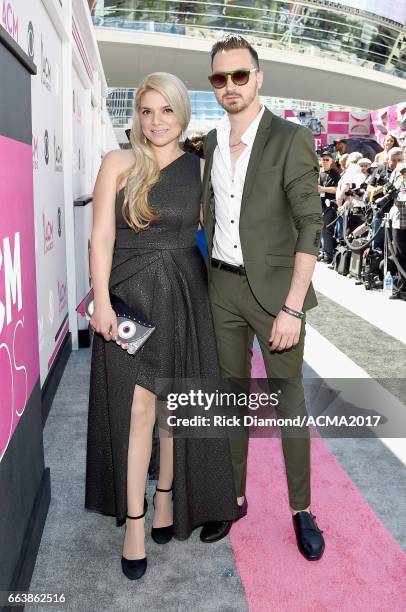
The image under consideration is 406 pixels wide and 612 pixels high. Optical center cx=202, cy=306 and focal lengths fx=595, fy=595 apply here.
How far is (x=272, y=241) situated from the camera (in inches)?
82.4

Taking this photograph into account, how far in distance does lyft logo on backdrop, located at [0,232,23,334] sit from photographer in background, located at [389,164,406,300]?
5.59 m

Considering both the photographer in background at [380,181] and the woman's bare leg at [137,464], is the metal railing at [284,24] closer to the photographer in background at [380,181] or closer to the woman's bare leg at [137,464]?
the photographer in background at [380,181]

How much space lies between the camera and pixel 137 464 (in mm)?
2117

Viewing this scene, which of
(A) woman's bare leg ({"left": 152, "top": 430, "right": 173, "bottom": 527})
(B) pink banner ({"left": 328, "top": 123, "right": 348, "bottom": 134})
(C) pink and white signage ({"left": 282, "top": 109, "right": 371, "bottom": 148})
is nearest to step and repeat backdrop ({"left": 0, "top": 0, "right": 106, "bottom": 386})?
(A) woman's bare leg ({"left": 152, "top": 430, "right": 173, "bottom": 527})

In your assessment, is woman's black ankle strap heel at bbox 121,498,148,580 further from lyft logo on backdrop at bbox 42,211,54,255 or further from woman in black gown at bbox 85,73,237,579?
lyft logo on backdrop at bbox 42,211,54,255

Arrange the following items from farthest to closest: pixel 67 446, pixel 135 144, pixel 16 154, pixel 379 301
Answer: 1. pixel 379 301
2. pixel 67 446
3. pixel 135 144
4. pixel 16 154

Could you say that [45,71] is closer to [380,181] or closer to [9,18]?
[9,18]

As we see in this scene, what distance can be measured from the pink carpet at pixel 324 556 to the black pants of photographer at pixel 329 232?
7421mm

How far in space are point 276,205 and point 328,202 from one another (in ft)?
26.4

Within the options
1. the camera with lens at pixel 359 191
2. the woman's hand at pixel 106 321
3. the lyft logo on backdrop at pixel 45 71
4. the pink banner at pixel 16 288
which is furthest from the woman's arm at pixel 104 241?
the camera with lens at pixel 359 191

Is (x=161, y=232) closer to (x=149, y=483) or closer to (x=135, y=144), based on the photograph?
(x=135, y=144)

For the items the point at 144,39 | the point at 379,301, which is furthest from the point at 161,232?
the point at 144,39

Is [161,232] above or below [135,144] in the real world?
below

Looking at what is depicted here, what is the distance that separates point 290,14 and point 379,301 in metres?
26.3
